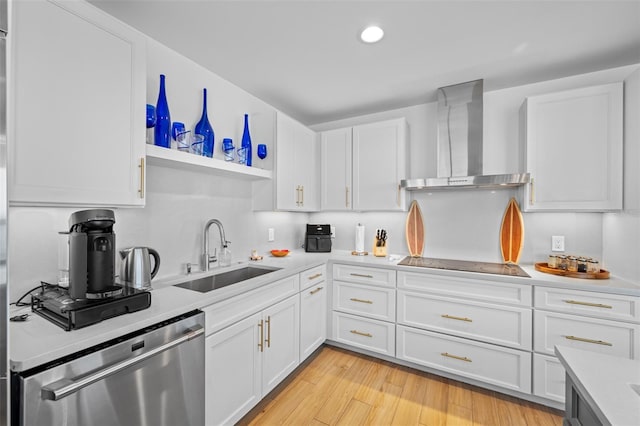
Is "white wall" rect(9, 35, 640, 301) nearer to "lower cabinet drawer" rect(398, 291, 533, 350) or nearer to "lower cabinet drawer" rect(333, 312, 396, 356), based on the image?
"lower cabinet drawer" rect(398, 291, 533, 350)

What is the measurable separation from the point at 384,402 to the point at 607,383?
1573 mm

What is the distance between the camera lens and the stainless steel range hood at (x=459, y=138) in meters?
2.44

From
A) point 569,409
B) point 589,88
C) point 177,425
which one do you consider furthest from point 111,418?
point 589,88

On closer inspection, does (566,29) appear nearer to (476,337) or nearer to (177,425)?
(476,337)

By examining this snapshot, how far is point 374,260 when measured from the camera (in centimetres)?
268

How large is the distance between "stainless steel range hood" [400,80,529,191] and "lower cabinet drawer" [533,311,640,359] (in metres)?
1.08

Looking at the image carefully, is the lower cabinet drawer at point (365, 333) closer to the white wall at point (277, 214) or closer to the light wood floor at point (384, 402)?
the light wood floor at point (384, 402)

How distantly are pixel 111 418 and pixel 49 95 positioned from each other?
1.31 meters

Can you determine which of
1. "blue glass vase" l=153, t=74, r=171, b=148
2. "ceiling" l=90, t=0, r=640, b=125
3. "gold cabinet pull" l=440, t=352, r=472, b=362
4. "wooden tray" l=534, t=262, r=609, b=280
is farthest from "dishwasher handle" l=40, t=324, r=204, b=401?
"wooden tray" l=534, t=262, r=609, b=280

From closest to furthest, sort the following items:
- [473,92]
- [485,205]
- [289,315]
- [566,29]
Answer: [566,29], [289,315], [473,92], [485,205]

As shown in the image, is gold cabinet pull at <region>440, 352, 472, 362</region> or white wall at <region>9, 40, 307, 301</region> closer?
white wall at <region>9, 40, 307, 301</region>

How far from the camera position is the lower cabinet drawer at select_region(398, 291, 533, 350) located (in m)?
2.04

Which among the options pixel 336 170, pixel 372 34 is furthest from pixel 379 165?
pixel 372 34

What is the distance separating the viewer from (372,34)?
1775 mm
